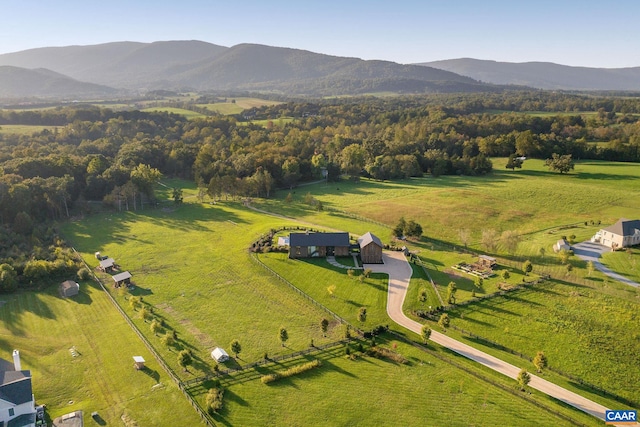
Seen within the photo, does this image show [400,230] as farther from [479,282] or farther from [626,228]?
[626,228]

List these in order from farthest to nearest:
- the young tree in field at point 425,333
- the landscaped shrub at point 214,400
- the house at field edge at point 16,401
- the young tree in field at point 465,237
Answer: the young tree in field at point 465,237, the young tree in field at point 425,333, the landscaped shrub at point 214,400, the house at field edge at point 16,401

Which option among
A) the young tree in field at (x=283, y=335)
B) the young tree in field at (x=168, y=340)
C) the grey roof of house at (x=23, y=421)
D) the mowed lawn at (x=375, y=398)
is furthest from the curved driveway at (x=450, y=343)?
the grey roof of house at (x=23, y=421)

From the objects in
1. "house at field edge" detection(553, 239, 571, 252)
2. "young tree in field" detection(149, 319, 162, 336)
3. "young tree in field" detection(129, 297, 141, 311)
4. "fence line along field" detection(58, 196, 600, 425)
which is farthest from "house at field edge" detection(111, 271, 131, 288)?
"house at field edge" detection(553, 239, 571, 252)

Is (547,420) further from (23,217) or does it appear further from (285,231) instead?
(23,217)

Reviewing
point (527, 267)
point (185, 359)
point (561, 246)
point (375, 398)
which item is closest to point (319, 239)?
point (185, 359)

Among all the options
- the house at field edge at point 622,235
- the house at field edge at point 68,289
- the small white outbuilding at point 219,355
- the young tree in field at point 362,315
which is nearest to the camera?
the small white outbuilding at point 219,355

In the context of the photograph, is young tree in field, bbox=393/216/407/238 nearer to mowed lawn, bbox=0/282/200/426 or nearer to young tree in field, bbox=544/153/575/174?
mowed lawn, bbox=0/282/200/426

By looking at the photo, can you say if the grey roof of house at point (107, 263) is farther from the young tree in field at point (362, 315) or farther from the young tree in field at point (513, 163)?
the young tree in field at point (513, 163)
